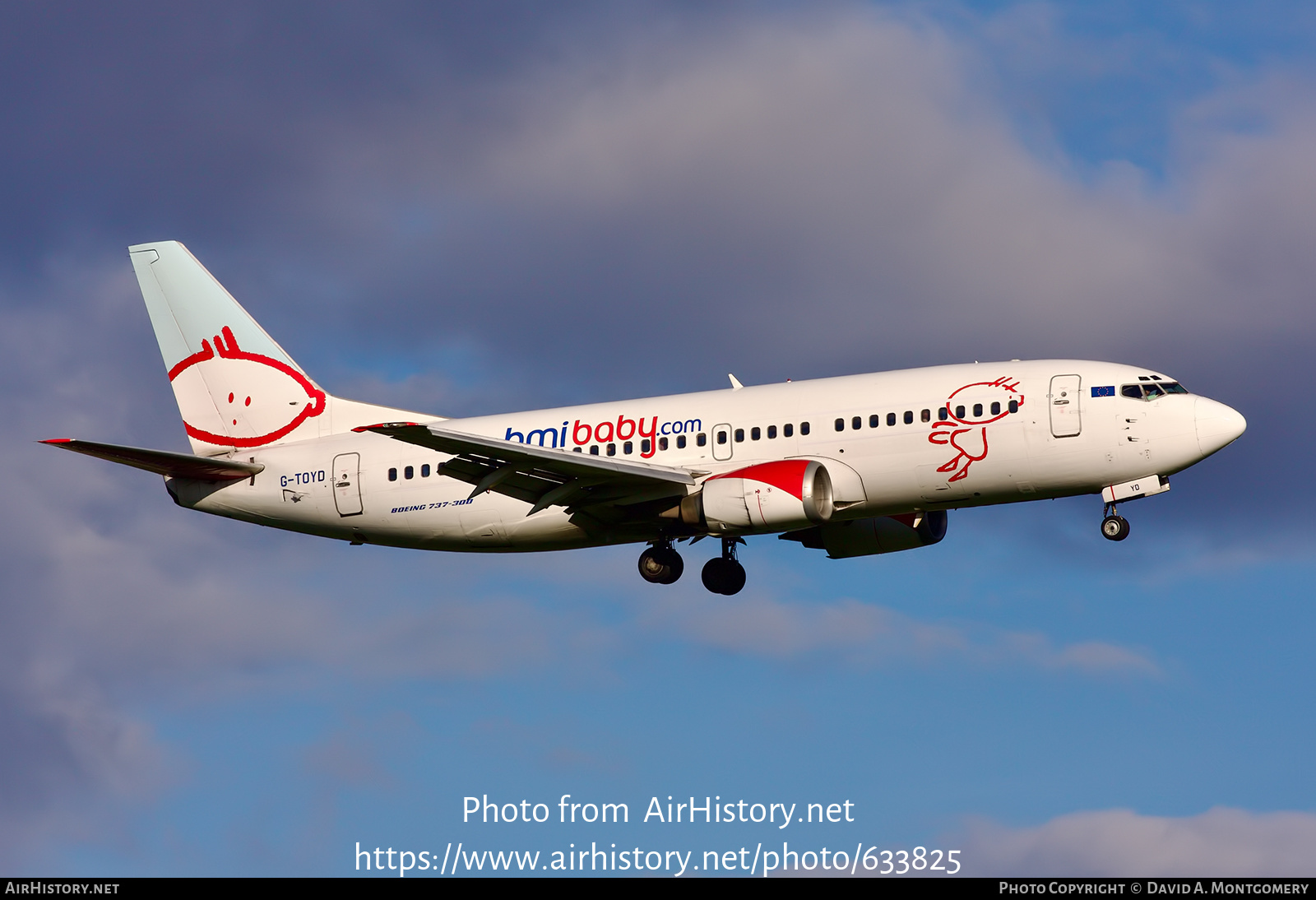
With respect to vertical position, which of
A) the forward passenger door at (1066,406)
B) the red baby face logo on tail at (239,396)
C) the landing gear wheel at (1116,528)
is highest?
the red baby face logo on tail at (239,396)

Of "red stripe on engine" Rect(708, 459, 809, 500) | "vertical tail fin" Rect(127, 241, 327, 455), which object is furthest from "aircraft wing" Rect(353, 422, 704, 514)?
"vertical tail fin" Rect(127, 241, 327, 455)

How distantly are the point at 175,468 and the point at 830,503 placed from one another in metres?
20.2

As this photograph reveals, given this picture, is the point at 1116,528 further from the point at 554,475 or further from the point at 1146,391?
the point at 554,475

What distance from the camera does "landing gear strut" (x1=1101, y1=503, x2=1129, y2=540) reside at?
4125 centimetres

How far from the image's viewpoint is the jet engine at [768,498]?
132ft

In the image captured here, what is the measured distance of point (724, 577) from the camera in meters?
47.3

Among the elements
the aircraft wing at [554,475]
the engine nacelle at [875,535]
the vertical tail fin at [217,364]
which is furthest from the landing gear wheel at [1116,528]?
the vertical tail fin at [217,364]

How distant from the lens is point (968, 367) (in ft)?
139

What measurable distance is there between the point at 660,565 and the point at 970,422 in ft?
33.5

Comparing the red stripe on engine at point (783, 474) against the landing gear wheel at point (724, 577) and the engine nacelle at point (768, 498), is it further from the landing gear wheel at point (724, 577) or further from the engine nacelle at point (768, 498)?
the landing gear wheel at point (724, 577)

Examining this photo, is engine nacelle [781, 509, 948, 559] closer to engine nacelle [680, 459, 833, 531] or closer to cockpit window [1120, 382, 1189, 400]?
engine nacelle [680, 459, 833, 531]

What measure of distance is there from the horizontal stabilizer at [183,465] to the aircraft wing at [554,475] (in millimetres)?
7097

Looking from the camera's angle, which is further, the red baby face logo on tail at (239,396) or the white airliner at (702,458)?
the red baby face logo on tail at (239,396)

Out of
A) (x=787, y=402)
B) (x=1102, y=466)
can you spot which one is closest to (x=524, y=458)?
(x=787, y=402)
